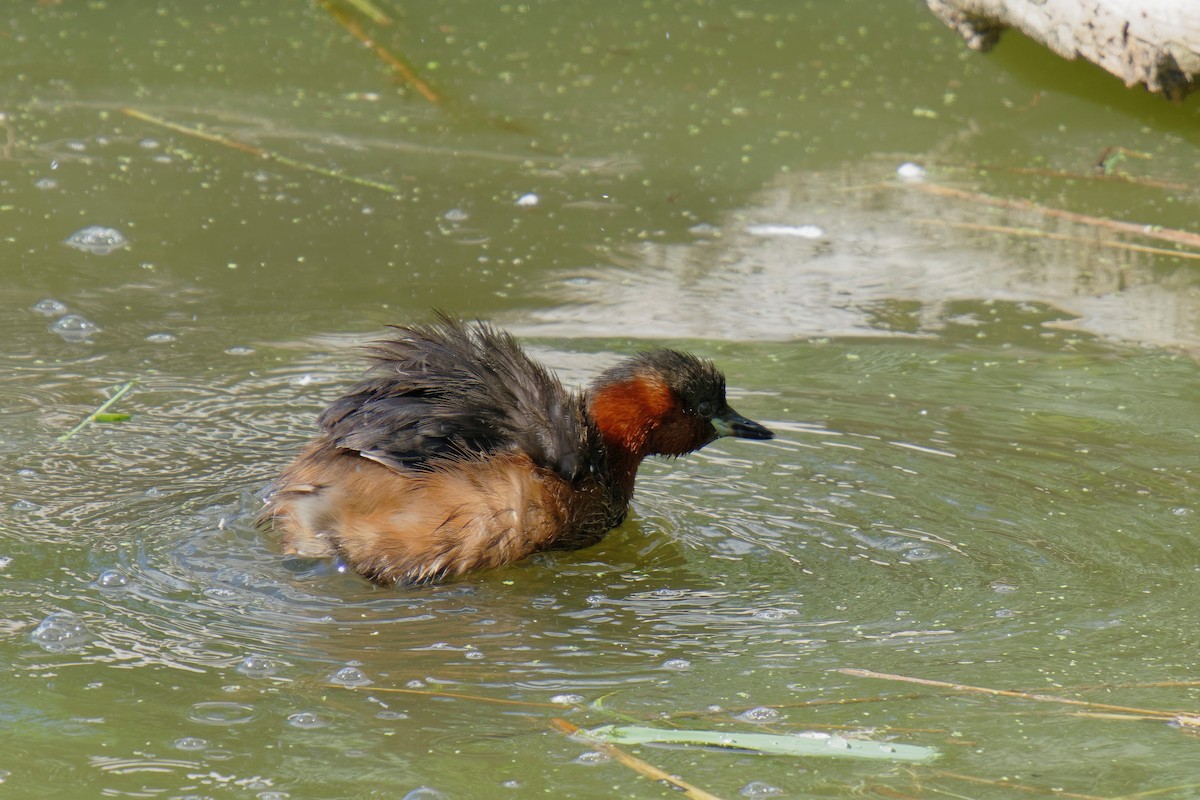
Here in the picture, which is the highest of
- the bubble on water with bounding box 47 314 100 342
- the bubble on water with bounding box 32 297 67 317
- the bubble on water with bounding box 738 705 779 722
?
the bubble on water with bounding box 32 297 67 317

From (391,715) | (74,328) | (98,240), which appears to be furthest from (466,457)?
(98,240)

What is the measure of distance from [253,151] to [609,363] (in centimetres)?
284

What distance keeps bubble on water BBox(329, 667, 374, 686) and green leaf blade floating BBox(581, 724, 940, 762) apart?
1.78 ft

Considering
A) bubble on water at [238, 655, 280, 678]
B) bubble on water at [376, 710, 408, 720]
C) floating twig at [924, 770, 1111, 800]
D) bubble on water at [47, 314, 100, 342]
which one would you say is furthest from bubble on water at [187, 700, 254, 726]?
bubble on water at [47, 314, 100, 342]

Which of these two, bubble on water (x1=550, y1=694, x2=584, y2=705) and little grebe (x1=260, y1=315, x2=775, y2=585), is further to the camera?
little grebe (x1=260, y1=315, x2=775, y2=585)

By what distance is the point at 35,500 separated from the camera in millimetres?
4324

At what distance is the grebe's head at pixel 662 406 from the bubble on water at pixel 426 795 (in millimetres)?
1785

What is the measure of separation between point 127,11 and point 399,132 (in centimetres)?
251

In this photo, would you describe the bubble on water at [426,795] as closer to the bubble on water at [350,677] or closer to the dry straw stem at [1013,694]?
the bubble on water at [350,677]

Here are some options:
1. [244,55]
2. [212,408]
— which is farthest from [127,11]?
[212,408]

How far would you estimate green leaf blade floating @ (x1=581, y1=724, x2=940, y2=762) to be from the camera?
3.10 m

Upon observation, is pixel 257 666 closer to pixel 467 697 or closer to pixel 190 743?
pixel 190 743

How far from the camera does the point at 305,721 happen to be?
3.24 metres

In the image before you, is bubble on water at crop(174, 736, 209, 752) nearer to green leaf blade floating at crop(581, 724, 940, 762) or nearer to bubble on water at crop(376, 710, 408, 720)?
bubble on water at crop(376, 710, 408, 720)
